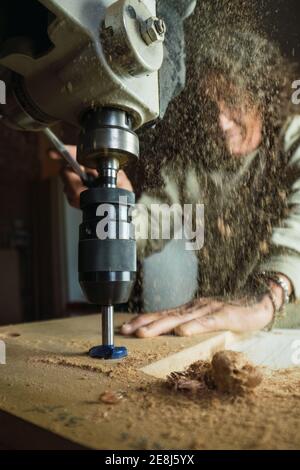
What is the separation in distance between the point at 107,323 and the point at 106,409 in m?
0.21

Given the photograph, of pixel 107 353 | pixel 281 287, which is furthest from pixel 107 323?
pixel 281 287

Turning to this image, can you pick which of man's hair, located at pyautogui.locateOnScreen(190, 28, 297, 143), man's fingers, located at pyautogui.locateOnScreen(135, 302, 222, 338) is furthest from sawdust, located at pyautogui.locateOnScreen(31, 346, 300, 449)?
man's hair, located at pyautogui.locateOnScreen(190, 28, 297, 143)

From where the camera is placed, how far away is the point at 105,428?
401 millimetres

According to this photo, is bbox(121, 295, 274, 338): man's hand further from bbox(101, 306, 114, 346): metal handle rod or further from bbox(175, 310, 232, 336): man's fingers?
bbox(101, 306, 114, 346): metal handle rod

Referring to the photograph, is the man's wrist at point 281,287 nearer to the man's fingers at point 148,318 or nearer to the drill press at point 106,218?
the man's fingers at point 148,318

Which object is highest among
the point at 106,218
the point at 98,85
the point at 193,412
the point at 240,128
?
the point at 240,128

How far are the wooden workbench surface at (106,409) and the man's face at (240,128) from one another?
859 millimetres

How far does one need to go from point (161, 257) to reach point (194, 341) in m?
0.84

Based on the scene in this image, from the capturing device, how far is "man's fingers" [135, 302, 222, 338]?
0.86 m

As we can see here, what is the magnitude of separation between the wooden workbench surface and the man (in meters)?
0.40

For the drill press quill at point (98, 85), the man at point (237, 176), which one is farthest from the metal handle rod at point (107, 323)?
the man at point (237, 176)

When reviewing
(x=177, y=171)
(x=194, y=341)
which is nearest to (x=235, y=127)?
(x=177, y=171)

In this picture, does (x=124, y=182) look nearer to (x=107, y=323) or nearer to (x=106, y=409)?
(x=107, y=323)

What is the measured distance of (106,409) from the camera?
452 mm
